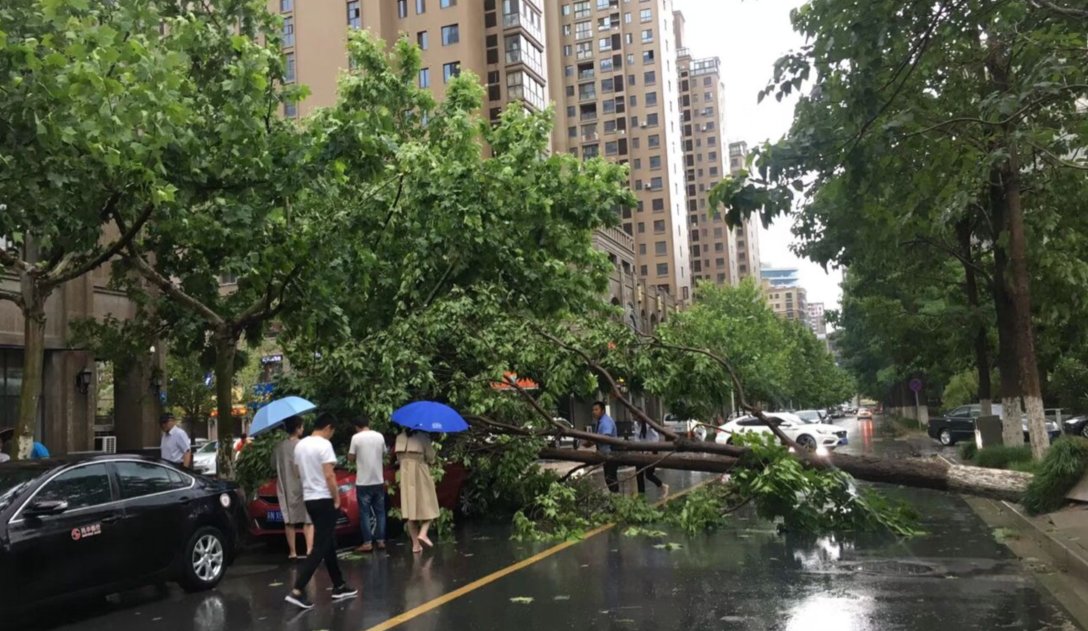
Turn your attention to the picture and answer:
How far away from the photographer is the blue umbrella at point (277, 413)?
31.6ft

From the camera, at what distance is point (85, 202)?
1036 centimetres

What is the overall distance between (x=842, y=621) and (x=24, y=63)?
9338 millimetres

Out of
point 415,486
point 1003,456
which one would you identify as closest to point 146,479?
point 415,486

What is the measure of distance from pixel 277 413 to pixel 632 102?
91848 mm

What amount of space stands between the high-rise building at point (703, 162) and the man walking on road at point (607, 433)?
381 feet

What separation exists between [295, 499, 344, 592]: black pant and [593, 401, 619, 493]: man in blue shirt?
622 cm

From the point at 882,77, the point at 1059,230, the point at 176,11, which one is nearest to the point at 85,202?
the point at 176,11

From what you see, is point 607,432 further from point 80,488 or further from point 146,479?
point 80,488

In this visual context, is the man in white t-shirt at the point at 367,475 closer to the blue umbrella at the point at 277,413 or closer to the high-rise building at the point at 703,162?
the blue umbrella at the point at 277,413

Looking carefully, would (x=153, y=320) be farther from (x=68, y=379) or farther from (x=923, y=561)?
(x=923, y=561)

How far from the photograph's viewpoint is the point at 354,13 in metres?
57.8

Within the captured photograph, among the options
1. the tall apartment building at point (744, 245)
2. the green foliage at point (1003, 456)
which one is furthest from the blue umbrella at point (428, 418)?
the tall apartment building at point (744, 245)

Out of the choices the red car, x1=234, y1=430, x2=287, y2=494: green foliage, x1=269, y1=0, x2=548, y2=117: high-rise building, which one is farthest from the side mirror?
x1=269, y1=0, x2=548, y2=117: high-rise building

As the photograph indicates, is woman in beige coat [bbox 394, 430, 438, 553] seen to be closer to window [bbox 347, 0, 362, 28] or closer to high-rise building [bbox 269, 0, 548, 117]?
high-rise building [bbox 269, 0, 548, 117]
